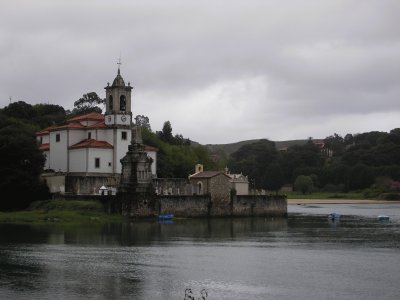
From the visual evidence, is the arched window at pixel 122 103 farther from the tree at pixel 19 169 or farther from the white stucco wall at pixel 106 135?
the tree at pixel 19 169

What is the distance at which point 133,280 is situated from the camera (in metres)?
42.6

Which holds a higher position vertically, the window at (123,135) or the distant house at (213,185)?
the window at (123,135)

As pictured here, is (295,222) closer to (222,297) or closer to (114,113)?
(114,113)

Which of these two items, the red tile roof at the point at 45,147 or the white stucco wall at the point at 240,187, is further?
the white stucco wall at the point at 240,187

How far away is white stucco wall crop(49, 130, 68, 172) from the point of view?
98.0 meters

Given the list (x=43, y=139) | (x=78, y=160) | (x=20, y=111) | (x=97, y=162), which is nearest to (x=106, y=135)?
(x=97, y=162)

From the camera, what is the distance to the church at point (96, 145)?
94.8 meters

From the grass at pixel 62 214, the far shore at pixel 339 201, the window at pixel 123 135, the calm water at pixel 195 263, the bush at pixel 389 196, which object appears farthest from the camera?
the bush at pixel 389 196

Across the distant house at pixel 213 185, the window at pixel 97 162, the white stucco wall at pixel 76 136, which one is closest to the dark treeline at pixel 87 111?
the white stucco wall at pixel 76 136

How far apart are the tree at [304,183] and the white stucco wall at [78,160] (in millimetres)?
102553

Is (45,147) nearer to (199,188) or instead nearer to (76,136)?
(76,136)

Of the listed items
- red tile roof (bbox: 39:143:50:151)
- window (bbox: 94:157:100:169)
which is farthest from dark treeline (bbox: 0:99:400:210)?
window (bbox: 94:157:100:169)

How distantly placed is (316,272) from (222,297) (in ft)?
31.4

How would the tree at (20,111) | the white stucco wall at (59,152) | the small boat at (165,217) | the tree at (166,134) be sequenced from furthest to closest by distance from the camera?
the tree at (166,134), the tree at (20,111), the white stucco wall at (59,152), the small boat at (165,217)
